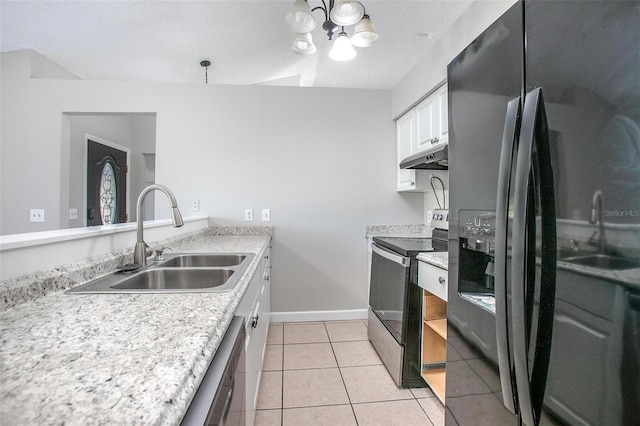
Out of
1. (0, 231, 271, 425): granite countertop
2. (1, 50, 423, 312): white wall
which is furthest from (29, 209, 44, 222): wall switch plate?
(0, 231, 271, 425): granite countertop

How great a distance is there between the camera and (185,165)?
273cm

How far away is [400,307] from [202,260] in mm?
1283

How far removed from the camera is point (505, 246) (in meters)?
0.79

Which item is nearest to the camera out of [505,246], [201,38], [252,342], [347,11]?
[505,246]

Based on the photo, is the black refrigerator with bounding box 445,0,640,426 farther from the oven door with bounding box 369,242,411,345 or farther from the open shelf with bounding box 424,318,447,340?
the oven door with bounding box 369,242,411,345

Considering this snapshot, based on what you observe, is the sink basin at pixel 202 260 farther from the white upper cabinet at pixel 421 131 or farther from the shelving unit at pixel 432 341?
the white upper cabinet at pixel 421 131

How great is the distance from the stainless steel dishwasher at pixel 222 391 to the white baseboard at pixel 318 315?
199 centimetres

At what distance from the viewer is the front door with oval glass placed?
3459 mm

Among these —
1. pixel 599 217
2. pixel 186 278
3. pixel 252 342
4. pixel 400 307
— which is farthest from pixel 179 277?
pixel 599 217

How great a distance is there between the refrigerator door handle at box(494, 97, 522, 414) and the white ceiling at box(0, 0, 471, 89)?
1604 millimetres

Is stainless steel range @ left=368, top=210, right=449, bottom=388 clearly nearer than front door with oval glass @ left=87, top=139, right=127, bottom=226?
Yes

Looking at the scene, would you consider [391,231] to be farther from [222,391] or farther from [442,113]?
[222,391]

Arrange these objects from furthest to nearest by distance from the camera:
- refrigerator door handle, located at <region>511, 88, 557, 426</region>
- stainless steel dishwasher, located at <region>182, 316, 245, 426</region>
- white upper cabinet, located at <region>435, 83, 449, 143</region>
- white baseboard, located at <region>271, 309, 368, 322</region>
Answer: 1. white baseboard, located at <region>271, 309, 368, 322</region>
2. white upper cabinet, located at <region>435, 83, 449, 143</region>
3. refrigerator door handle, located at <region>511, 88, 557, 426</region>
4. stainless steel dishwasher, located at <region>182, 316, 245, 426</region>

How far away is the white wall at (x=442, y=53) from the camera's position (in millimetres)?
1506
